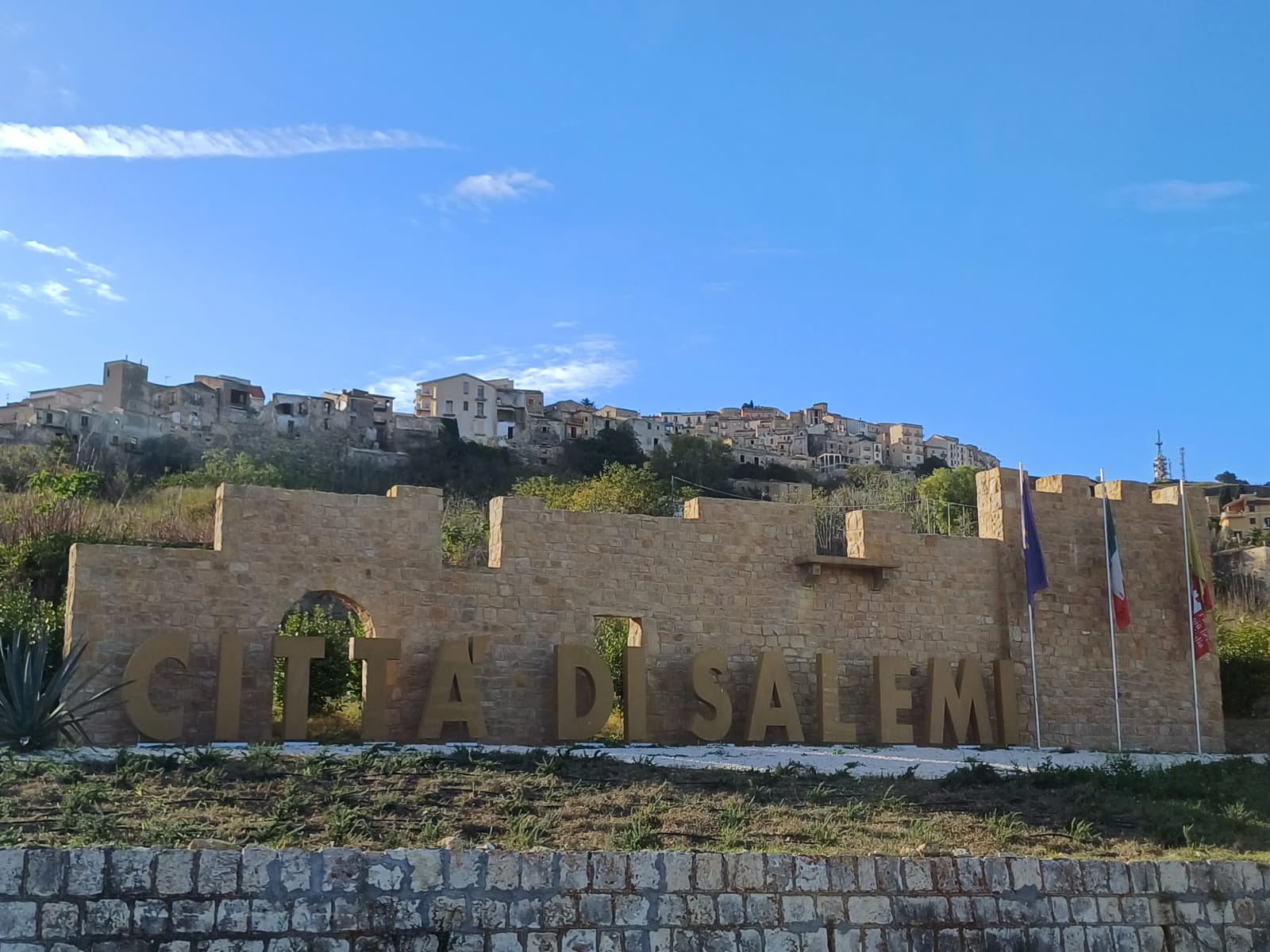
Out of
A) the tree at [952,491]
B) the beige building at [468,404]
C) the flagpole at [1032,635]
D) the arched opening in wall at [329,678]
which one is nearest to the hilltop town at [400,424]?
the beige building at [468,404]

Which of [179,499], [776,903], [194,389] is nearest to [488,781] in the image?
[776,903]

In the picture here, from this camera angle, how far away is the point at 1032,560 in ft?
63.5

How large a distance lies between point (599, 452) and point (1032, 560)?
2134 inches

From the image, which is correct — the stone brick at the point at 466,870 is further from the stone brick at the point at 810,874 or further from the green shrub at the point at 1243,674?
the green shrub at the point at 1243,674

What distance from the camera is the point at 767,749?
1656cm

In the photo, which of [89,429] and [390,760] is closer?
[390,760]

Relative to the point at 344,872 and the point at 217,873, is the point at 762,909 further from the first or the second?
the point at 217,873

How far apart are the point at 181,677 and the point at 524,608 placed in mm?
4362

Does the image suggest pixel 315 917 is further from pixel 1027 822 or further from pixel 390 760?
pixel 1027 822

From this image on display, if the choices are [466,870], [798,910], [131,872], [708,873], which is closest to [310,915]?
[466,870]

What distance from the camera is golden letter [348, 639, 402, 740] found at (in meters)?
15.6

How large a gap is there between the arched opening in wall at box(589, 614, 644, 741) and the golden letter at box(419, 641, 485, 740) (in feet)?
5.71

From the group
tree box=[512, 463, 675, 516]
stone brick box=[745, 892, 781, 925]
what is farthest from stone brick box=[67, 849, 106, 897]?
tree box=[512, 463, 675, 516]

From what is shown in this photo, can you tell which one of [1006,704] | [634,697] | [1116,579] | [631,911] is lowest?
[631,911]
